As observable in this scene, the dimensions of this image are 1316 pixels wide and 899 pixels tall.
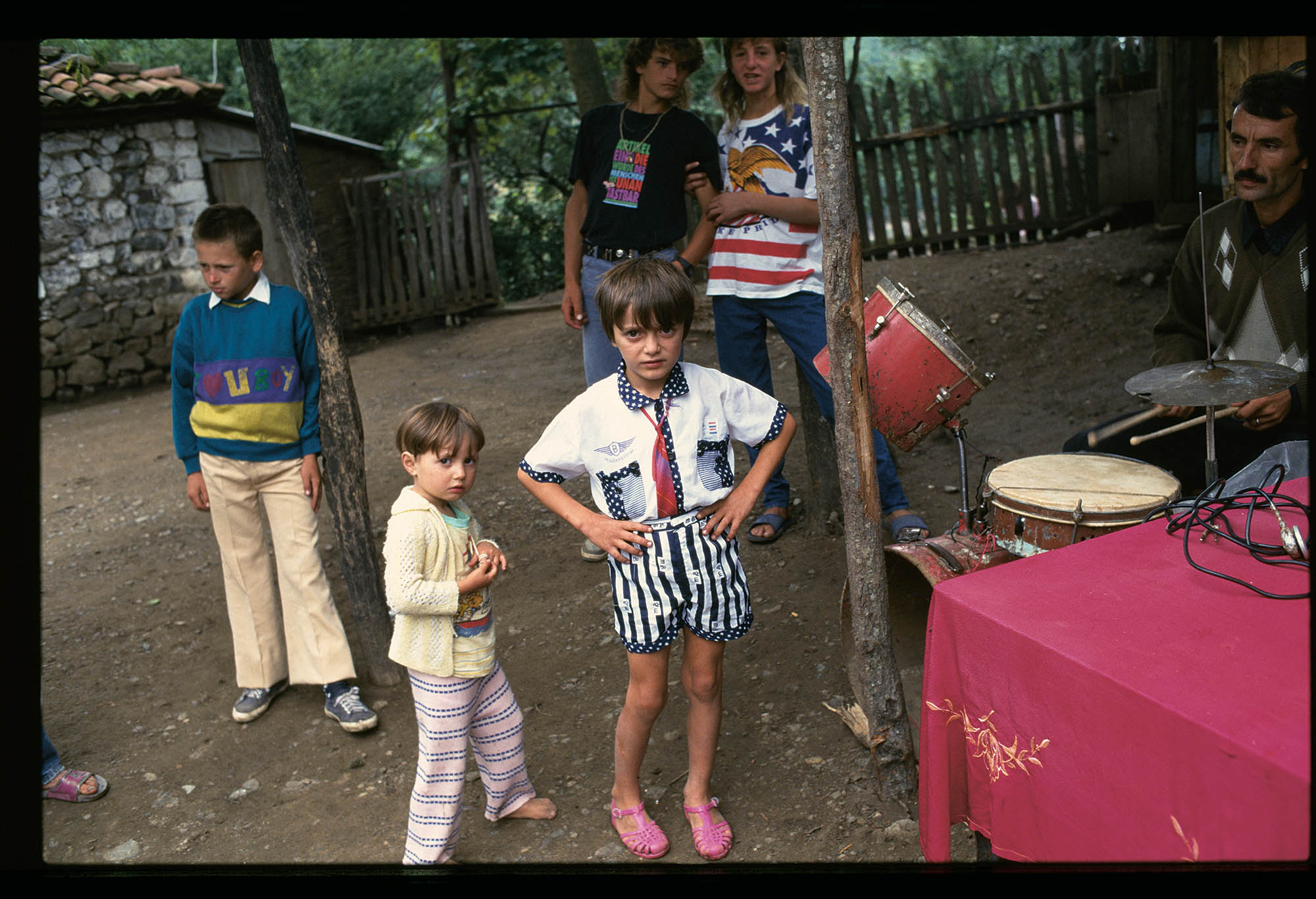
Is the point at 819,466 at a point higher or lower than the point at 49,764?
higher

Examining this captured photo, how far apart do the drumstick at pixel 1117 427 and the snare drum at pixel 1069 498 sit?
0.25 m

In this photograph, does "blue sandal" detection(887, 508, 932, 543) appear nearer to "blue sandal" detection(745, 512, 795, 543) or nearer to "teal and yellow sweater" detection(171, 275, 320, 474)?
"blue sandal" detection(745, 512, 795, 543)

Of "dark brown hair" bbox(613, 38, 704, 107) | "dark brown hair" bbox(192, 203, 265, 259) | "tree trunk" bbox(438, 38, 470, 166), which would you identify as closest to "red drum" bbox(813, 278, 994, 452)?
"dark brown hair" bbox(613, 38, 704, 107)

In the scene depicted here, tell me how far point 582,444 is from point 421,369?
717 centimetres

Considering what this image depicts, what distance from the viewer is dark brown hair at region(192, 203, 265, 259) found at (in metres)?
3.18

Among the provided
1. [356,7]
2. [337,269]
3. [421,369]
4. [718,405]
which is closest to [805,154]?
[718,405]

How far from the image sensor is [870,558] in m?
2.61

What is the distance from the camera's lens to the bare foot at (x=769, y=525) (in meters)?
4.24

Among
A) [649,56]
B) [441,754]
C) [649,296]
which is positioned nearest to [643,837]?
[441,754]

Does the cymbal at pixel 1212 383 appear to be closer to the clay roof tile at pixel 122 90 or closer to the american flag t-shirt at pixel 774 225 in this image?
the american flag t-shirt at pixel 774 225

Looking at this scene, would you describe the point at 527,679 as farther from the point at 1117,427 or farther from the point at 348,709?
the point at 1117,427

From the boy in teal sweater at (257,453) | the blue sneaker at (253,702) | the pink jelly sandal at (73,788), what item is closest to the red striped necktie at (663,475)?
the boy in teal sweater at (257,453)

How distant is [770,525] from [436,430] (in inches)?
83.7

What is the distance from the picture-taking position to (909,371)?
3014 mm
